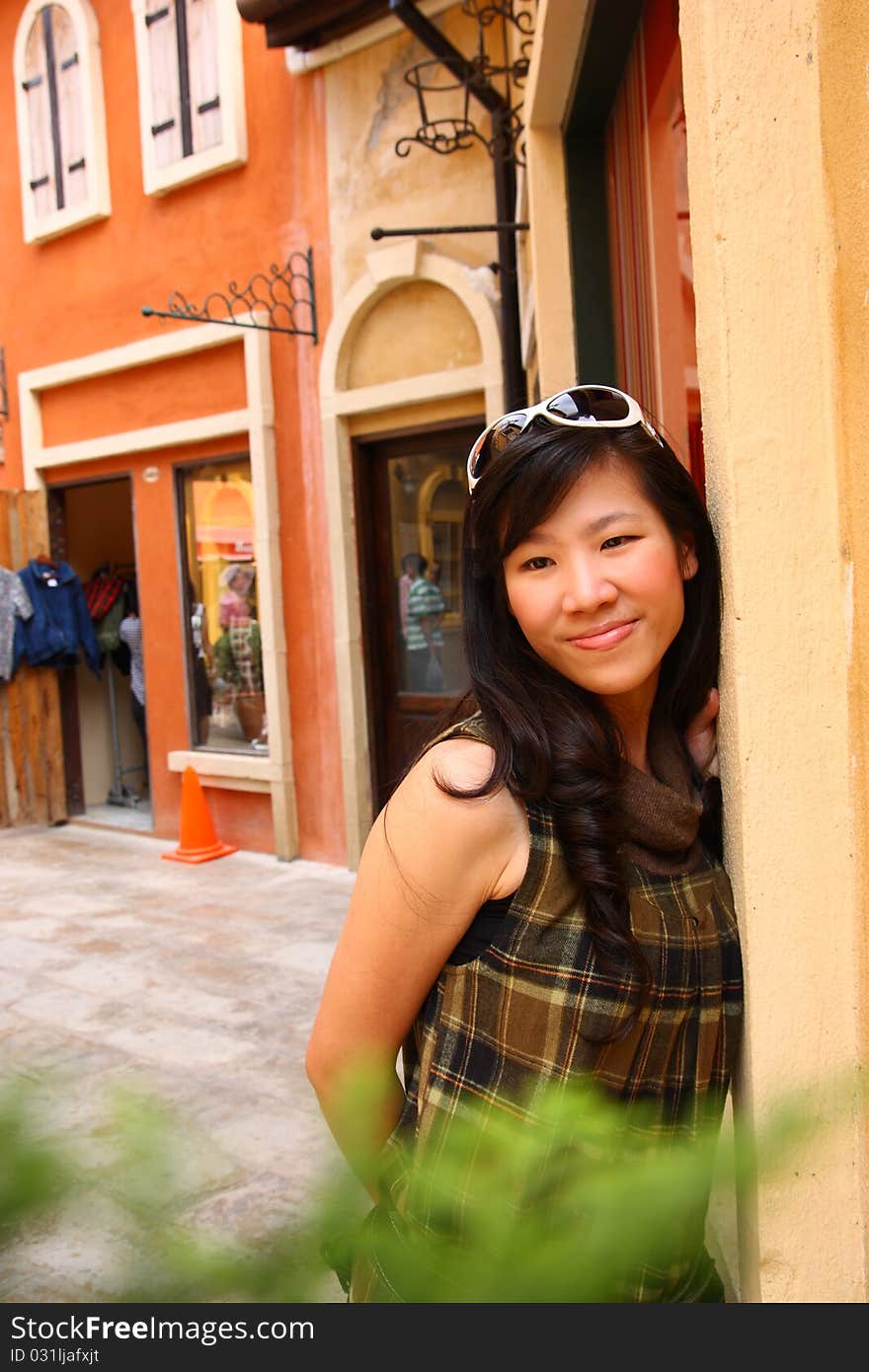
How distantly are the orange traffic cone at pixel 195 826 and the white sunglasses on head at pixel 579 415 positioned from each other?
674 cm

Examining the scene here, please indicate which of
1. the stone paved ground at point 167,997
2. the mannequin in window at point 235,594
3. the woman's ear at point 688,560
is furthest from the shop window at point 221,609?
the woman's ear at point 688,560

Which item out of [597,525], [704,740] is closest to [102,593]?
[704,740]

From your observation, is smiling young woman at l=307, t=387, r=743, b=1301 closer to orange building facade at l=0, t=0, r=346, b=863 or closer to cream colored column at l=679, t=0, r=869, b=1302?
cream colored column at l=679, t=0, r=869, b=1302

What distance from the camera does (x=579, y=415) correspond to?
48.2 inches

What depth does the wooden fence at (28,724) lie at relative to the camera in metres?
8.82

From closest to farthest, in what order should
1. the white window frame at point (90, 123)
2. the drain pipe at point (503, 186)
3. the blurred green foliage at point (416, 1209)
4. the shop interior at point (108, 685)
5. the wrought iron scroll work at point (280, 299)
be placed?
1. the blurred green foliage at point (416, 1209)
2. the drain pipe at point (503, 186)
3. the wrought iron scroll work at point (280, 299)
4. the white window frame at point (90, 123)
5. the shop interior at point (108, 685)

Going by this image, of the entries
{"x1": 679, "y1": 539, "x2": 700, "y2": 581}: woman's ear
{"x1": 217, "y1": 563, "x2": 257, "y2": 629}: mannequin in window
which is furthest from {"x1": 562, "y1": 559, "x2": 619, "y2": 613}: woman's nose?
{"x1": 217, "y1": 563, "x2": 257, "y2": 629}: mannequin in window

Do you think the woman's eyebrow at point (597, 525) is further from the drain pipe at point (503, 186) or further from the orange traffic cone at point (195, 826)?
the orange traffic cone at point (195, 826)

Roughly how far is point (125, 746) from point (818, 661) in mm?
9554

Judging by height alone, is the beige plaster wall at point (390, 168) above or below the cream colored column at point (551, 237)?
above

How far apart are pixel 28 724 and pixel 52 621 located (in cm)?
89

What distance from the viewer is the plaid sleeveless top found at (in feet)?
3.74

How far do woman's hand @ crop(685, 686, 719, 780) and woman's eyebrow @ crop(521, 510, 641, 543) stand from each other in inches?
12.1

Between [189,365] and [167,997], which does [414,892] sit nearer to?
[167,997]
